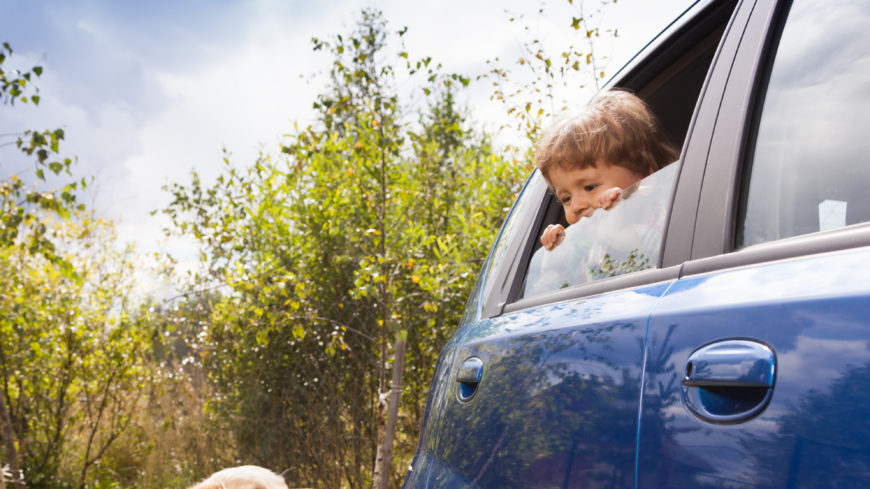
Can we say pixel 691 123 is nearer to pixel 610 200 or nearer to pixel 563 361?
pixel 610 200

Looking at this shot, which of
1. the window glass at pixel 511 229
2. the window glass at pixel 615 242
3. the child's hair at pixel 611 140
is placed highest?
the child's hair at pixel 611 140

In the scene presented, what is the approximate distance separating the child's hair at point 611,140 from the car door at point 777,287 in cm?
69

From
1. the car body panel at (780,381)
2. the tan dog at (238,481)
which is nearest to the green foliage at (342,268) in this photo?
the tan dog at (238,481)

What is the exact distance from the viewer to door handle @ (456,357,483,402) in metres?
1.35

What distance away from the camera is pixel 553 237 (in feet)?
5.09

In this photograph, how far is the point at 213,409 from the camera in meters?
5.29

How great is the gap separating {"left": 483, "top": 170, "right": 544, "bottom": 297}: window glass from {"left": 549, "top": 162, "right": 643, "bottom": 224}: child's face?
62 millimetres

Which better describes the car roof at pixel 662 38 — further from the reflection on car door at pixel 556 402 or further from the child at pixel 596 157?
the reflection on car door at pixel 556 402

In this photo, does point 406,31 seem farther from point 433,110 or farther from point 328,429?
point 433,110

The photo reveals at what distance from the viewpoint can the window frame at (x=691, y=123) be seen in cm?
98

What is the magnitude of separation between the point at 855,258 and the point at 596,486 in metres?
0.48

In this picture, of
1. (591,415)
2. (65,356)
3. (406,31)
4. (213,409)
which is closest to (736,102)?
(591,415)

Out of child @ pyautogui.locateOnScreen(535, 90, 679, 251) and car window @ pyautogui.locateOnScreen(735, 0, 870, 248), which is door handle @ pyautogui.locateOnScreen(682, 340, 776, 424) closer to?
car window @ pyautogui.locateOnScreen(735, 0, 870, 248)

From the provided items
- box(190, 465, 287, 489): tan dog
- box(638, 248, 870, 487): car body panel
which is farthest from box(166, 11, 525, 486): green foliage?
box(638, 248, 870, 487): car body panel
